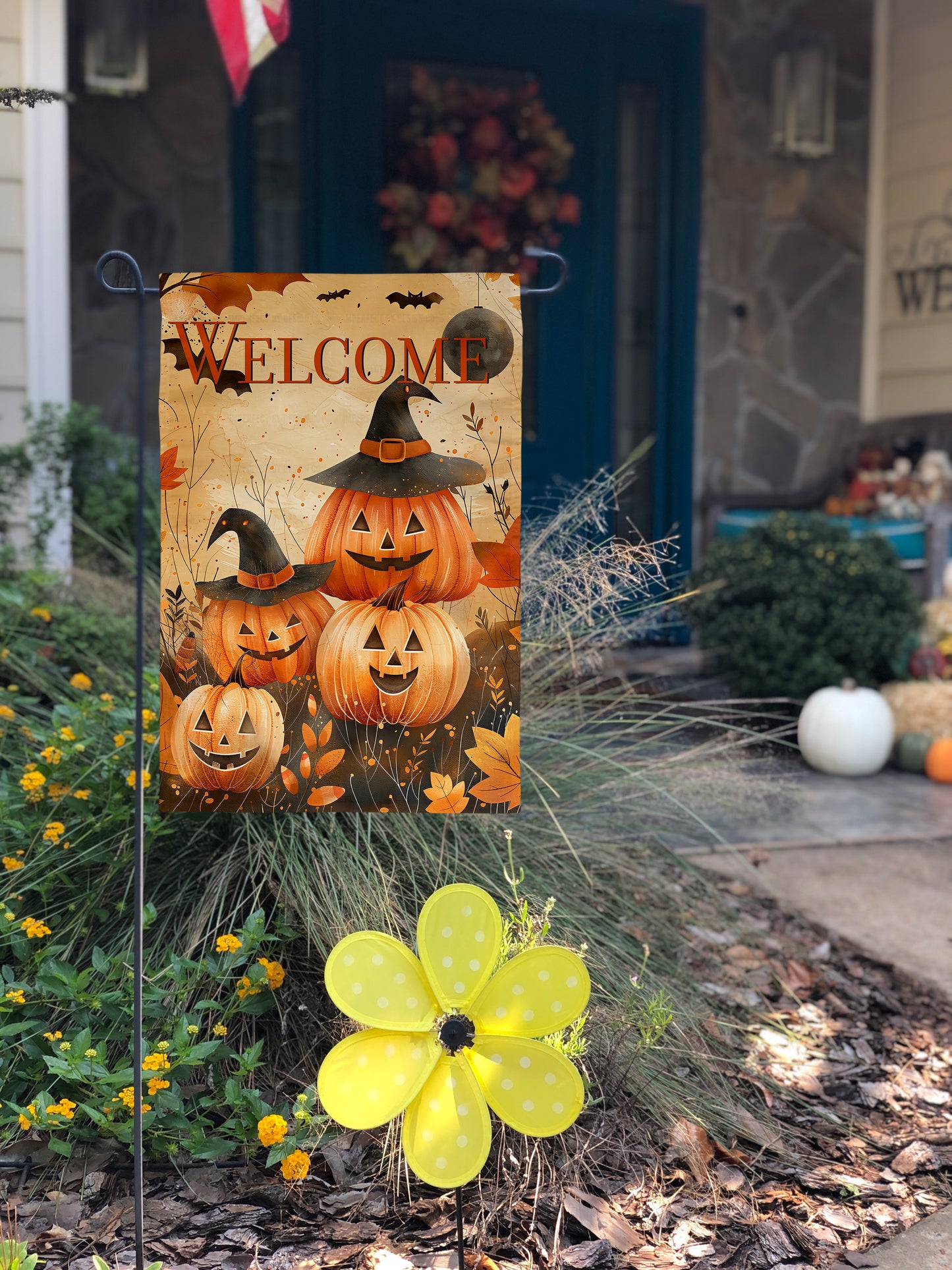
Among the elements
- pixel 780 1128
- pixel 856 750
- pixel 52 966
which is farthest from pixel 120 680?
pixel 856 750

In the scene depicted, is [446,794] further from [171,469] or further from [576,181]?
[576,181]

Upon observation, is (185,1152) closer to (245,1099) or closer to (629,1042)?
(245,1099)

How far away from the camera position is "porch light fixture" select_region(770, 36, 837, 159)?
557 cm

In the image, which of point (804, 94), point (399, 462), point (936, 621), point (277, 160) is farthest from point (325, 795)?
point (804, 94)

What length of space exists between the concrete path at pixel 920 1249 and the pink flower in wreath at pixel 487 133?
4558 millimetres

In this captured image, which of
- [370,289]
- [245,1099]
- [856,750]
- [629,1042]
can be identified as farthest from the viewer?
[856,750]

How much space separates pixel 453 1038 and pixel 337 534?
0.67 m

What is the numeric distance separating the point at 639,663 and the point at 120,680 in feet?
9.56

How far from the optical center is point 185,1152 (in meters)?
Answer: 1.82

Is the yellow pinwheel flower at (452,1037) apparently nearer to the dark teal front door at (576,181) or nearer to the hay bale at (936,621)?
the dark teal front door at (576,181)

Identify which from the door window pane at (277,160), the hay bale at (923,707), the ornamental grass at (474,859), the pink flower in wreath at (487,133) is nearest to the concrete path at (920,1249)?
the ornamental grass at (474,859)

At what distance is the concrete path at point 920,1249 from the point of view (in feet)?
5.43

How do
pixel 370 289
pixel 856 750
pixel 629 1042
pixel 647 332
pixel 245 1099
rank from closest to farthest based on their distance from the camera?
1. pixel 370 289
2. pixel 245 1099
3. pixel 629 1042
4. pixel 856 750
5. pixel 647 332

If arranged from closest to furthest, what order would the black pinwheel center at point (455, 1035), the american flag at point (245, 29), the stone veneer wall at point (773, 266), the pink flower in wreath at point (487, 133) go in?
1. the black pinwheel center at point (455, 1035)
2. the american flag at point (245, 29)
3. the pink flower in wreath at point (487, 133)
4. the stone veneer wall at point (773, 266)
